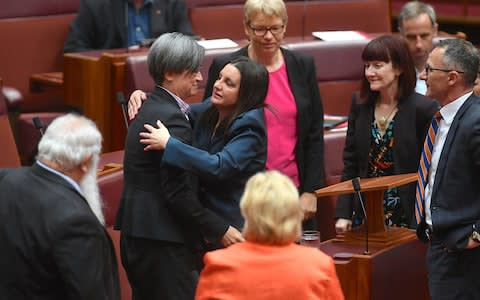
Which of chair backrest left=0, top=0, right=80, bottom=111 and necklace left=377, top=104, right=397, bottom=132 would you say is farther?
chair backrest left=0, top=0, right=80, bottom=111

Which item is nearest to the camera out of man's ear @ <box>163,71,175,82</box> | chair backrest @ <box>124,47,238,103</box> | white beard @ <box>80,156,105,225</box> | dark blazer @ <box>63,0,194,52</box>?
white beard @ <box>80,156,105,225</box>

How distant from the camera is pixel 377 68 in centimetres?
381

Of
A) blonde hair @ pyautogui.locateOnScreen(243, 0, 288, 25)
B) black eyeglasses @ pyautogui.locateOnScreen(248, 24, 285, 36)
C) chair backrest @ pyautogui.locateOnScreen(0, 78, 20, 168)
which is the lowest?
chair backrest @ pyautogui.locateOnScreen(0, 78, 20, 168)

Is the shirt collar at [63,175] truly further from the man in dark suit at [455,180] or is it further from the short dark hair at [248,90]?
the man in dark suit at [455,180]

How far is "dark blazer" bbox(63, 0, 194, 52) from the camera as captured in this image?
18.5 feet

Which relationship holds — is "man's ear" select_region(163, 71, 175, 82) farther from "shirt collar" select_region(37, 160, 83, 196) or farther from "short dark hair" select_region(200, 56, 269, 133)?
"shirt collar" select_region(37, 160, 83, 196)

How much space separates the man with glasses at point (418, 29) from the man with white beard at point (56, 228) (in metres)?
2.47

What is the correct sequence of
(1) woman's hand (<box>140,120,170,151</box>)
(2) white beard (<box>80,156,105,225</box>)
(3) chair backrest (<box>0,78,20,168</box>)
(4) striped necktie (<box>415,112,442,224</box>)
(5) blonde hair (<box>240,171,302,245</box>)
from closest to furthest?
(5) blonde hair (<box>240,171,302,245</box>) → (2) white beard (<box>80,156,105,225</box>) → (1) woman's hand (<box>140,120,170,151</box>) → (4) striped necktie (<box>415,112,442,224</box>) → (3) chair backrest (<box>0,78,20,168</box>)

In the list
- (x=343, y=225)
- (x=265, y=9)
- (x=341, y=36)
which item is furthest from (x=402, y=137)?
(x=341, y=36)

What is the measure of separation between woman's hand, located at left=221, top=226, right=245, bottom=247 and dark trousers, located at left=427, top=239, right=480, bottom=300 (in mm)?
595

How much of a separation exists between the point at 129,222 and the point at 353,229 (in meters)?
0.97

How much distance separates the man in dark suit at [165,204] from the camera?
3.15 metres

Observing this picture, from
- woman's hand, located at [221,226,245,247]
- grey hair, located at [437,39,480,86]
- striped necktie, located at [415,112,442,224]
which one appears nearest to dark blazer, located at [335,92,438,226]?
striped necktie, located at [415,112,442,224]

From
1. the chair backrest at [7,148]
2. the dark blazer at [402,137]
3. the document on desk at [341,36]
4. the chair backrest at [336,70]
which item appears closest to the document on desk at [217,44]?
the chair backrest at [336,70]
